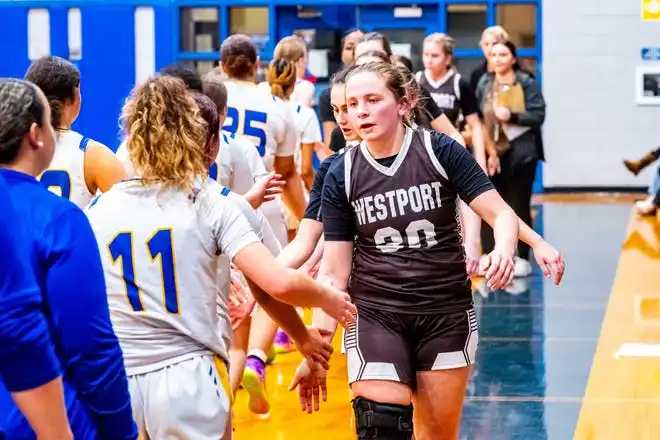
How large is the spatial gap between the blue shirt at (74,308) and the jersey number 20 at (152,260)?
801 millimetres

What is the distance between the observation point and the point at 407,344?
4438 mm

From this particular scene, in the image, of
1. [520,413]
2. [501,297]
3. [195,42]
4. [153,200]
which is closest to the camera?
[153,200]

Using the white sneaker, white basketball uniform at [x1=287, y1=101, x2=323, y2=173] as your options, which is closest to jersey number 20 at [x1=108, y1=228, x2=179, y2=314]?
white basketball uniform at [x1=287, y1=101, x2=323, y2=173]

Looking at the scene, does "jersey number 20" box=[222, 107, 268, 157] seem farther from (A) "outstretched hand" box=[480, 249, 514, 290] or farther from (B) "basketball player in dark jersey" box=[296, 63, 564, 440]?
(A) "outstretched hand" box=[480, 249, 514, 290]

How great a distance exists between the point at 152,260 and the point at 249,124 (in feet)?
11.7

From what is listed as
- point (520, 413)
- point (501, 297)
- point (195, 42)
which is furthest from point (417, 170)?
point (195, 42)

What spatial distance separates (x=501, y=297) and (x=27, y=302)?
7.75m

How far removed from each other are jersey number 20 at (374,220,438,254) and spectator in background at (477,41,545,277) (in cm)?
621

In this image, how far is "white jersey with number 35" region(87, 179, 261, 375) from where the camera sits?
3.61 metres

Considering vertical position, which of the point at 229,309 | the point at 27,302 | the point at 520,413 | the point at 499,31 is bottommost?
the point at 520,413

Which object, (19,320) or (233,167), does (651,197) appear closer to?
(233,167)

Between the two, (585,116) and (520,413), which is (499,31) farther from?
(585,116)

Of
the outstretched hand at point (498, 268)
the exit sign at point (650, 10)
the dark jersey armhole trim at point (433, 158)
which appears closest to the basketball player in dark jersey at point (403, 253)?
the dark jersey armhole trim at point (433, 158)

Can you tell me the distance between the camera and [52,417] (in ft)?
8.42
